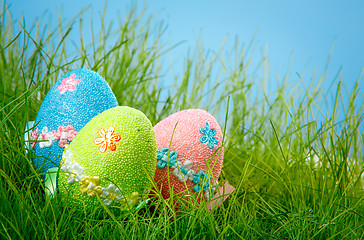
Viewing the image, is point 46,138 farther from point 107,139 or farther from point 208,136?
point 208,136

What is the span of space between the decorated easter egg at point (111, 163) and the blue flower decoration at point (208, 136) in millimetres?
144

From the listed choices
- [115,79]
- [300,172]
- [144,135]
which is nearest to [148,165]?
[144,135]

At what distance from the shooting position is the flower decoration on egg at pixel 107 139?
715 millimetres

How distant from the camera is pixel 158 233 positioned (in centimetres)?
67

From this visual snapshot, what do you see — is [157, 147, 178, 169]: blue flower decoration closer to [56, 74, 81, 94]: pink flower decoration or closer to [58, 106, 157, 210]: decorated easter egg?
[58, 106, 157, 210]: decorated easter egg

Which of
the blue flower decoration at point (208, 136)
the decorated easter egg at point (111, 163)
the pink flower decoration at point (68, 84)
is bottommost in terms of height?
the decorated easter egg at point (111, 163)

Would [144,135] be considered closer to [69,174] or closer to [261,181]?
[69,174]

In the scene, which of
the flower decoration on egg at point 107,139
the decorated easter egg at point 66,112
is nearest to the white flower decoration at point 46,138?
the decorated easter egg at point 66,112

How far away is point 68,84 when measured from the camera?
2.82 feet

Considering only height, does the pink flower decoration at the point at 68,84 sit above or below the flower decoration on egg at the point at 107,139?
above

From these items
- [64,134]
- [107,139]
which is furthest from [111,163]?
[64,134]

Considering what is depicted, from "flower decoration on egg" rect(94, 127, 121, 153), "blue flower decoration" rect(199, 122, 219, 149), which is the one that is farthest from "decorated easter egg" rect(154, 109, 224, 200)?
"flower decoration on egg" rect(94, 127, 121, 153)

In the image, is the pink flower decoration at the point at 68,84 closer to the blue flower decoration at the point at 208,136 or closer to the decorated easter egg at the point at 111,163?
the decorated easter egg at the point at 111,163

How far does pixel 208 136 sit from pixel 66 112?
31cm
